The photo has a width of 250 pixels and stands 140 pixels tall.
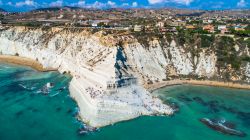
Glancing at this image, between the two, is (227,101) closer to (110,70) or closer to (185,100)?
(185,100)

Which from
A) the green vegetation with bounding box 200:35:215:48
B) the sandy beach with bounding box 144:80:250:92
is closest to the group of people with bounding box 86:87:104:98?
the sandy beach with bounding box 144:80:250:92

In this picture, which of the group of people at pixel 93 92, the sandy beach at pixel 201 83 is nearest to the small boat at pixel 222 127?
Result: the sandy beach at pixel 201 83

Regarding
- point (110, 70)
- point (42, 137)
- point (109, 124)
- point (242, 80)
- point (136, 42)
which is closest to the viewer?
point (42, 137)

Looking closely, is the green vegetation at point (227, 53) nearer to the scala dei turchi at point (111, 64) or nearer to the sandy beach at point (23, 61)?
the scala dei turchi at point (111, 64)

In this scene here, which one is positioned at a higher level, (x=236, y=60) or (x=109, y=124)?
(x=236, y=60)

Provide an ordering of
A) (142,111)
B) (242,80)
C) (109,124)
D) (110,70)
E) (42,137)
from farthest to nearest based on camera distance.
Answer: (242,80) < (110,70) < (142,111) < (109,124) < (42,137)

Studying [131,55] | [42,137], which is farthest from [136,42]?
[42,137]

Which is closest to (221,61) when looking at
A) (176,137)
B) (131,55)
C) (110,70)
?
(131,55)

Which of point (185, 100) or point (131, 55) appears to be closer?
point (185, 100)
